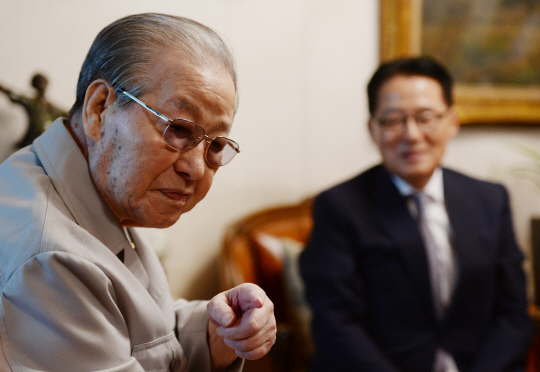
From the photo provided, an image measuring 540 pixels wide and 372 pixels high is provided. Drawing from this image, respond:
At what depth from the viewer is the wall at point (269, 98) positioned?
85 cm

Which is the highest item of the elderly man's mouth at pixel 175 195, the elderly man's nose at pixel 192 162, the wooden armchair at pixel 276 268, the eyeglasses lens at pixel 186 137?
the eyeglasses lens at pixel 186 137

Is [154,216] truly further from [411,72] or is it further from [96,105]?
[411,72]

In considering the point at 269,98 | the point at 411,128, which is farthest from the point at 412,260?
the point at 269,98

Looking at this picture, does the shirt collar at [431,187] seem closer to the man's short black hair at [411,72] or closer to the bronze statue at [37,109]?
the man's short black hair at [411,72]

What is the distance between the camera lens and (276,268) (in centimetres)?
179

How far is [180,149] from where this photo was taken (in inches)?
22.5

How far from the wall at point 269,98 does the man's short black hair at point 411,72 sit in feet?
0.93

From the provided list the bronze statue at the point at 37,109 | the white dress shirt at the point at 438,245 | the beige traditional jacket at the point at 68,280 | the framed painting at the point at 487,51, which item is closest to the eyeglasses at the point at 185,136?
the beige traditional jacket at the point at 68,280

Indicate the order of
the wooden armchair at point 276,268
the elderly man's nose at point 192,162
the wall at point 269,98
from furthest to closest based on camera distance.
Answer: the wooden armchair at point 276,268, the wall at point 269,98, the elderly man's nose at point 192,162

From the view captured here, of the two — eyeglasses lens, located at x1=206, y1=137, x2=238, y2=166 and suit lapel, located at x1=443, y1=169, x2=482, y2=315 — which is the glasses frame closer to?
suit lapel, located at x1=443, y1=169, x2=482, y2=315

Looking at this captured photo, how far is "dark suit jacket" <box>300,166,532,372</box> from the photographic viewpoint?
1354 millimetres

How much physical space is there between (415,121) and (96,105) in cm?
111

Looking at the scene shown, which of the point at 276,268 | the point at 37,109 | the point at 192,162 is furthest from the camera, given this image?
the point at 276,268

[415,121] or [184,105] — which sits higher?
[184,105]
